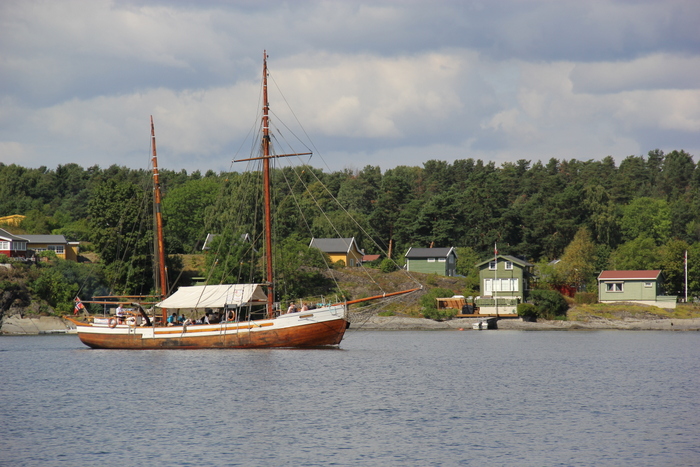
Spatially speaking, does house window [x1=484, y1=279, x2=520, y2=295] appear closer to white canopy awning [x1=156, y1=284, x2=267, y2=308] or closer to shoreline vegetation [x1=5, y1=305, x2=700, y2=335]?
shoreline vegetation [x1=5, y1=305, x2=700, y2=335]

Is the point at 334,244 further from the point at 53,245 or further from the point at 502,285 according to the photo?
the point at 53,245

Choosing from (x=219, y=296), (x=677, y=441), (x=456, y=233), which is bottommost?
(x=677, y=441)

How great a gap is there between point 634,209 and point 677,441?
110638mm

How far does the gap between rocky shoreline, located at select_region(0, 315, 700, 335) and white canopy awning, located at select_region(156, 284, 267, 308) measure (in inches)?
1352

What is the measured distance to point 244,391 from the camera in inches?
1407

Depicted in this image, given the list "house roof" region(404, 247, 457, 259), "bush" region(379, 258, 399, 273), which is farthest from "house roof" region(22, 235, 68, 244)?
"house roof" region(404, 247, 457, 259)

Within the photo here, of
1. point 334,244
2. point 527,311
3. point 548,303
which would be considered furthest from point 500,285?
point 334,244

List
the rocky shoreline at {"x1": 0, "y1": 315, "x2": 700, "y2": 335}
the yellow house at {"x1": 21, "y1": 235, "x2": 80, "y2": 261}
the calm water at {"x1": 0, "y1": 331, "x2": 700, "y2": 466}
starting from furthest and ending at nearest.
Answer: the yellow house at {"x1": 21, "y1": 235, "x2": 80, "y2": 261} < the rocky shoreline at {"x1": 0, "y1": 315, "x2": 700, "y2": 335} < the calm water at {"x1": 0, "y1": 331, "x2": 700, "y2": 466}

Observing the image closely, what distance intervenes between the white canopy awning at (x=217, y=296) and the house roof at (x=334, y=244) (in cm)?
6101

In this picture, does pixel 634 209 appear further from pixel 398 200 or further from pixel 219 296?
pixel 219 296

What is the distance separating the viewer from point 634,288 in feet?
311

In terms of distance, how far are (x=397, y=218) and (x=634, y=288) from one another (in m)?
49.0

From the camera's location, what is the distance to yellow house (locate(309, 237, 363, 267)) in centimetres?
11850

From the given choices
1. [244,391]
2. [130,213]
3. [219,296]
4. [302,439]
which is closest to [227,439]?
[302,439]
